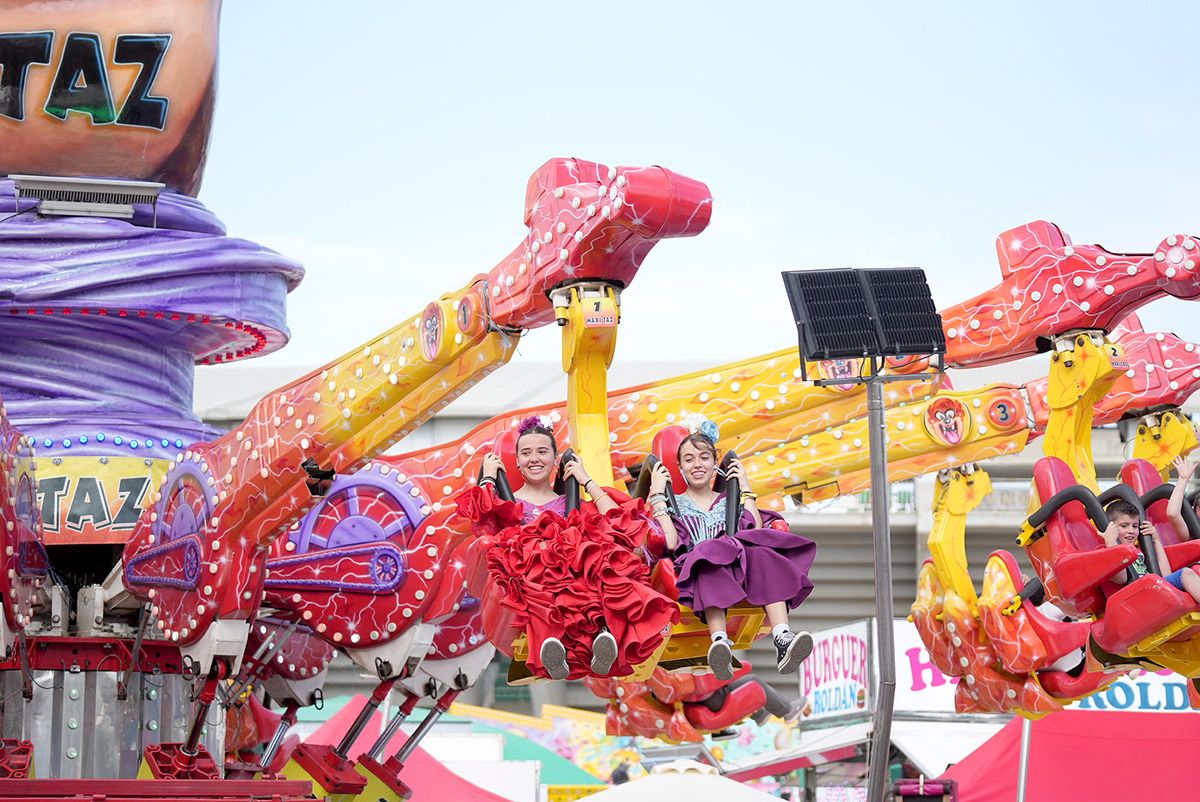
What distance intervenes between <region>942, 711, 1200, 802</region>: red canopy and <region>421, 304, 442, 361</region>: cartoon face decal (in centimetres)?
673

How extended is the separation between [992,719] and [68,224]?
37.2 feet

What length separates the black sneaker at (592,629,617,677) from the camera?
25.1ft

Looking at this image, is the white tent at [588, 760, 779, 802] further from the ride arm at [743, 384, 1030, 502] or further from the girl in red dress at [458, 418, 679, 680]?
the ride arm at [743, 384, 1030, 502]

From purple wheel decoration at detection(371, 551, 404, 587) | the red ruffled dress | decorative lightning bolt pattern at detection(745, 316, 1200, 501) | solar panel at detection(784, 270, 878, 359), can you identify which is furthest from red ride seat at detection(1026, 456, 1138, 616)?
purple wheel decoration at detection(371, 551, 404, 587)

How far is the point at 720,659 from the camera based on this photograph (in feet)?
26.3

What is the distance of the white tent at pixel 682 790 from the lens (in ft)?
32.5

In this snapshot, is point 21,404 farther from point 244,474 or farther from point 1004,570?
point 1004,570

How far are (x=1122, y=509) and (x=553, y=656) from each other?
3.59m

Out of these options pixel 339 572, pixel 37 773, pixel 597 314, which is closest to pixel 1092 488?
pixel 597 314

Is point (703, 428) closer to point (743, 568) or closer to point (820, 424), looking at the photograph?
point (743, 568)

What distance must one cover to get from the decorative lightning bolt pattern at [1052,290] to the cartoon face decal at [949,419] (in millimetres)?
2556

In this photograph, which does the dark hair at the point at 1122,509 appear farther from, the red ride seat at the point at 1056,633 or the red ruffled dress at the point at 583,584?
Answer: the red ruffled dress at the point at 583,584

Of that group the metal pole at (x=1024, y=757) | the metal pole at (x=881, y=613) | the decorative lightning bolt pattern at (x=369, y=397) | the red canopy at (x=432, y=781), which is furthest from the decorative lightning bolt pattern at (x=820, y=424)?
the red canopy at (x=432, y=781)

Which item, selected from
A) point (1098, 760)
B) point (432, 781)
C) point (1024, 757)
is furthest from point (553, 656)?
point (432, 781)
